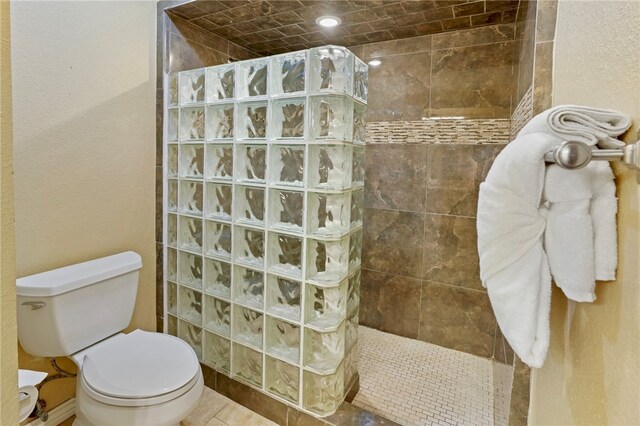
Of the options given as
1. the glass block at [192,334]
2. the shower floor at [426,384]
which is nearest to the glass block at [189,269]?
the glass block at [192,334]

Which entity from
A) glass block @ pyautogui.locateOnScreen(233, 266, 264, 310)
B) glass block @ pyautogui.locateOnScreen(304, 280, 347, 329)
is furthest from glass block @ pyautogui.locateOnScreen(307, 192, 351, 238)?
glass block @ pyautogui.locateOnScreen(233, 266, 264, 310)

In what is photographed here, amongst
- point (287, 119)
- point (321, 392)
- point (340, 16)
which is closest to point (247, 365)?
point (321, 392)

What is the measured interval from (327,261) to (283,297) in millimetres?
300

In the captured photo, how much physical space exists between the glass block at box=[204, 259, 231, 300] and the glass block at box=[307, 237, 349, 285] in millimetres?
513

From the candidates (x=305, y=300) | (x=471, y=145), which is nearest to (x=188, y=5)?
(x=305, y=300)

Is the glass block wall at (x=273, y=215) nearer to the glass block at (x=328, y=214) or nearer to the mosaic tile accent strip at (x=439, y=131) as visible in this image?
the glass block at (x=328, y=214)

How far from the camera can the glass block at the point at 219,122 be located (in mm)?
1702

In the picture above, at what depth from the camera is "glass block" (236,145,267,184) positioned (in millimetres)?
1602

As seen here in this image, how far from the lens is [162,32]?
1882mm

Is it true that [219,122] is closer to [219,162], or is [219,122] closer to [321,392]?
[219,162]

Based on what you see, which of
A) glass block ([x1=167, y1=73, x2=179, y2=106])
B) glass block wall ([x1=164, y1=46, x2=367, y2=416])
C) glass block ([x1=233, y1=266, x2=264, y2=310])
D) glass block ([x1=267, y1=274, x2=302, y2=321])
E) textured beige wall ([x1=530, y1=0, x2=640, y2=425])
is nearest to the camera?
textured beige wall ([x1=530, y1=0, x2=640, y2=425])

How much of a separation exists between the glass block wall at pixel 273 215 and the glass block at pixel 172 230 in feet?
0.04

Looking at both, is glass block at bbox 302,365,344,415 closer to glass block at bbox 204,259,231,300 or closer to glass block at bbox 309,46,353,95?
glass block at bbox 204,259,231,300

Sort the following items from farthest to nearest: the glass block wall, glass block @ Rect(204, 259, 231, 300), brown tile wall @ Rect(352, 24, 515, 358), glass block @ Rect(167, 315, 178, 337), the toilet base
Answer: brown tile wall @ Rect(352, 24, 515, 358) → glass block @ Rect(167, 315, 178, 337) → glass block @ Rect(204, 259, 231, 300) → the glass block wall → the toilet base
